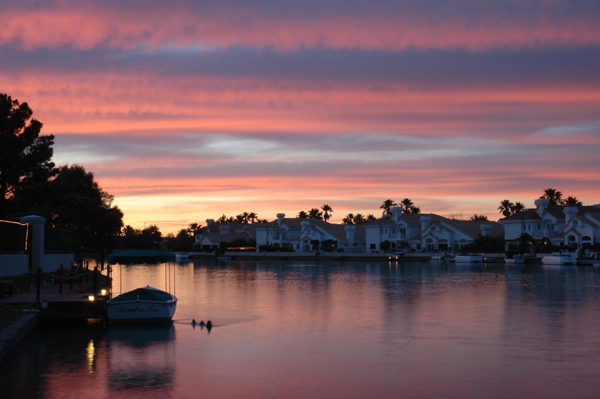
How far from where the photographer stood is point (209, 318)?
135 ft

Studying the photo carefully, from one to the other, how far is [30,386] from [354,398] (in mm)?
10911

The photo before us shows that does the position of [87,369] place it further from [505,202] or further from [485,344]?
[505,202]

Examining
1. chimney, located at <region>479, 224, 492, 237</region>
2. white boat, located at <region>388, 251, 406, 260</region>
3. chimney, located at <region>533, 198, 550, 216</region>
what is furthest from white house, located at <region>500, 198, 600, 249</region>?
white boat, located at <region>388, 251, 406, 260</region>

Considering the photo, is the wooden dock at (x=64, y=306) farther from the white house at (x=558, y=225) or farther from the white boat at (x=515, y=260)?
the white house at (x=558, y=225)

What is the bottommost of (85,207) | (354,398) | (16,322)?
(354,398)

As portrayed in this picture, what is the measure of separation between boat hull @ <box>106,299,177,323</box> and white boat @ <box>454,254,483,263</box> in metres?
95.4

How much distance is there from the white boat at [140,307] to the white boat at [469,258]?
95.0 metres

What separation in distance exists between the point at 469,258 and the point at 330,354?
327ft

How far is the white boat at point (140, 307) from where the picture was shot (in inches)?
1374

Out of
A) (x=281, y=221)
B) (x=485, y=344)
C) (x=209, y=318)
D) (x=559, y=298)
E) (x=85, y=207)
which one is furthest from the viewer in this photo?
(x=281, y=221)

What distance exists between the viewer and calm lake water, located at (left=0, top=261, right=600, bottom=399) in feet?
73.6

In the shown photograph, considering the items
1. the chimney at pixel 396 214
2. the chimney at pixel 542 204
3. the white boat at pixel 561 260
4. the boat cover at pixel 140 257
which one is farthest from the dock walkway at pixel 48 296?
the chimney at pixel 396 214

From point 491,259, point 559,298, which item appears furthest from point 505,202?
point 559,298

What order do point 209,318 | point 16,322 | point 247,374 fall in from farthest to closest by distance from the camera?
point 209,318 < point 16,322 < point 247,374
